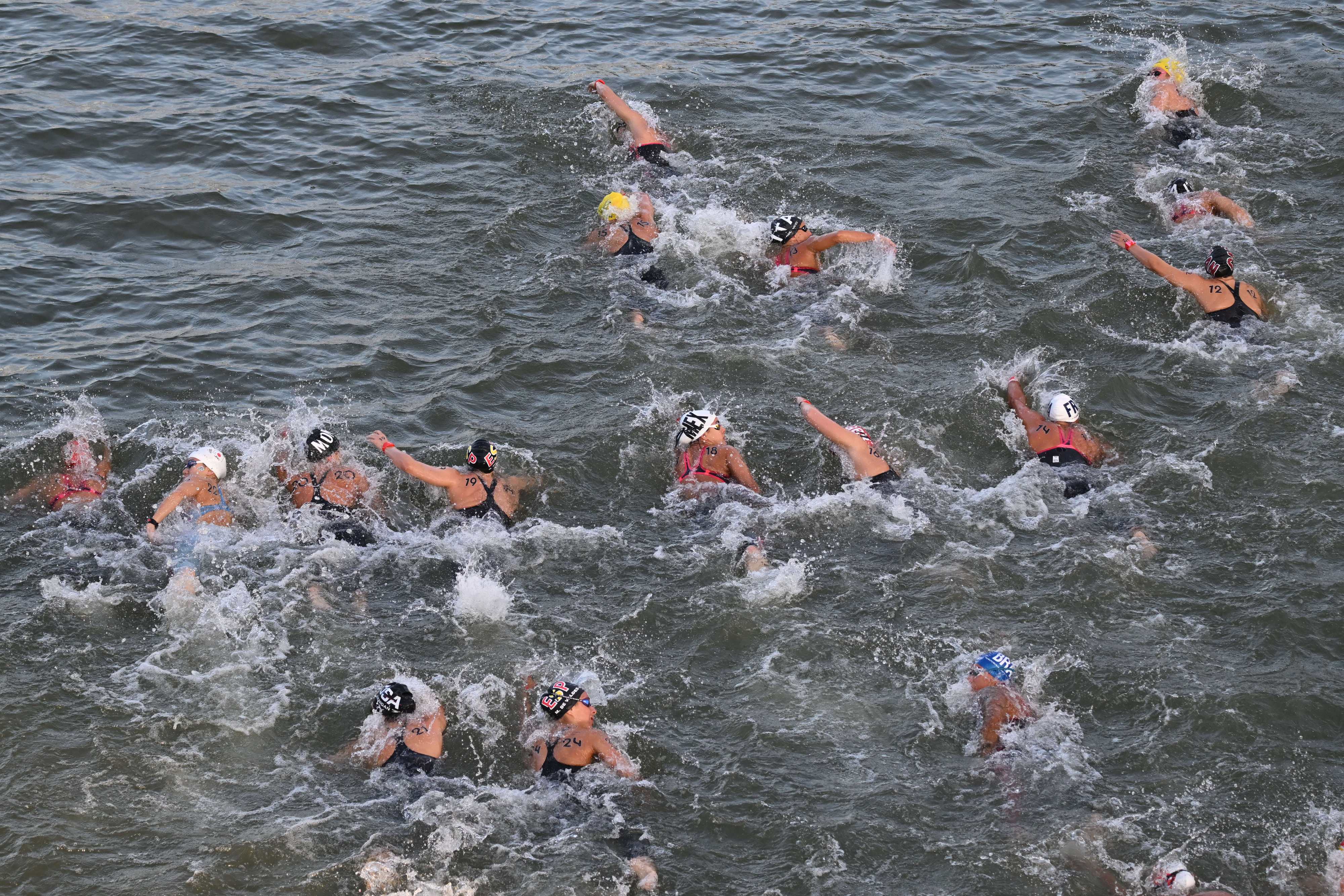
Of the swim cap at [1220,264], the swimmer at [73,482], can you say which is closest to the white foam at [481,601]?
the swimmer at [73,482]

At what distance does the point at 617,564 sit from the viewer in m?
11.1

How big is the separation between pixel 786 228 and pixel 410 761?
8.75m

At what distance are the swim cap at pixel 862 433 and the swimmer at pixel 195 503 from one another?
6.26 metres

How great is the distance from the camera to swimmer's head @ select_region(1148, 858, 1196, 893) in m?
7.47

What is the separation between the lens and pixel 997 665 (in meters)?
9.21

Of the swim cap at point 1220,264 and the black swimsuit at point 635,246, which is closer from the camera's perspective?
the swim cap at point 1220,264

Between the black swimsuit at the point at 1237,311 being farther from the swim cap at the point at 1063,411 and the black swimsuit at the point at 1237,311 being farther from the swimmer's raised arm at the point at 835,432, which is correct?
the swimmer's raised arm at the point at 835,432

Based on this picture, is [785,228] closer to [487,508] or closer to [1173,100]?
[487,508]

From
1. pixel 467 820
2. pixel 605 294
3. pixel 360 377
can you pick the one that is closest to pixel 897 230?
pixel 605 294

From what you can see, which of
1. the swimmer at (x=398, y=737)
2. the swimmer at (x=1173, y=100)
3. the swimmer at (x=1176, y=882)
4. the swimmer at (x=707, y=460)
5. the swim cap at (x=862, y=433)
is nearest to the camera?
the swimmer at (x=1176, y=882)

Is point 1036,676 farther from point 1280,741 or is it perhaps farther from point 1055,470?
point 1055,470

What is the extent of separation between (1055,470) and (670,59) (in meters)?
13.7

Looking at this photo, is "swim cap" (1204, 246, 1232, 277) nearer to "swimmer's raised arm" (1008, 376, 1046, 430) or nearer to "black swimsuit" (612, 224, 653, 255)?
"swimmer's raised arm" (1008, 376, 1046, 430)

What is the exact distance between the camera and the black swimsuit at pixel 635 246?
52.4 ft
